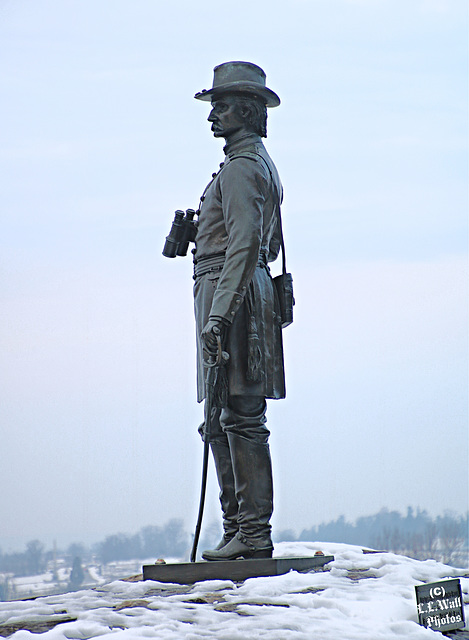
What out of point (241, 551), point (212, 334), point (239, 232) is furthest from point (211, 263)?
point (241, 551)

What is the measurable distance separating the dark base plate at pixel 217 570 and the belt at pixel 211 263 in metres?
1.40

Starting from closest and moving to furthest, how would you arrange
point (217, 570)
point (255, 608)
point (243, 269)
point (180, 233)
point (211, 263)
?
point (255, 608) < point (217, 570) < point (243, 269) < point (211, 263) < point (180, 233)

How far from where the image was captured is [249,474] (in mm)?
4395

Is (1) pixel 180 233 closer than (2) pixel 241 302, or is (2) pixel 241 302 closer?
(2) pixel 241 302

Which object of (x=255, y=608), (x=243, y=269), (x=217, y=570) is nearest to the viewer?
(x=255, y=608)

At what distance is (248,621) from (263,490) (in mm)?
1200

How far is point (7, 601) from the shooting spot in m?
3.92

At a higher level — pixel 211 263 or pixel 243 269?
pixel 211 263

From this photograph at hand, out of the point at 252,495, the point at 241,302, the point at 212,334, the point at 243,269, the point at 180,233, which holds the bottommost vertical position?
the point at 252,495

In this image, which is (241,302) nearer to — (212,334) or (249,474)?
(212,334)

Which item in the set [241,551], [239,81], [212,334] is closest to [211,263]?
[212,334]

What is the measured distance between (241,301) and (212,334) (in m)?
0.21

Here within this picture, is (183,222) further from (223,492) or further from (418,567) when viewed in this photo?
(418,567)

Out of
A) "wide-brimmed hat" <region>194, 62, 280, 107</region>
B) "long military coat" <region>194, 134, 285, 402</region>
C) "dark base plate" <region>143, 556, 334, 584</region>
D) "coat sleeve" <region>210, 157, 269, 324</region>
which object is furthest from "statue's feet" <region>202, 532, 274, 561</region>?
"wide-brimmed hat" <region>194, 62, 280, 107</region>
